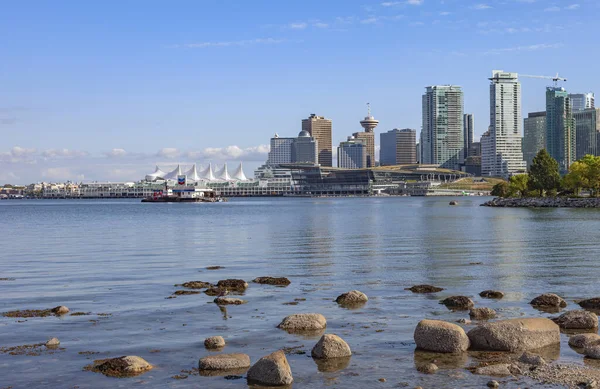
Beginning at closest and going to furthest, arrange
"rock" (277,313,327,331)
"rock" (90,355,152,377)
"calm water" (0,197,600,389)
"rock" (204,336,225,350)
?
1. "rock" (90,355,152,377)
2. "calm water" (0,197,600,389)
3. "rock" (204,336,225,350)
4. "rock" (277,313,327,331)

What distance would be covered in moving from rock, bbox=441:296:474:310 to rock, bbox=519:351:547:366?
22.5ft

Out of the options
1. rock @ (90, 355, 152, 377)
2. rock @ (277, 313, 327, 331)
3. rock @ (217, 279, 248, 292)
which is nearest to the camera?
rock @ (90, 355, 152, 377)

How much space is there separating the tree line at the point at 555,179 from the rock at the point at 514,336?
12357cm

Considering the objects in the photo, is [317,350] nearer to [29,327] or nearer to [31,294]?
[29,327]

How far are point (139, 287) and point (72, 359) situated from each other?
12675 mm

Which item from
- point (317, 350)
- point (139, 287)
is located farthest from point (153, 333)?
point (139, 287)

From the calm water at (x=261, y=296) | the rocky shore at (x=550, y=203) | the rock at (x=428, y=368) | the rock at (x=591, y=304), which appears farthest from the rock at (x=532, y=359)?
the rocky shore at (x=550, y=203)

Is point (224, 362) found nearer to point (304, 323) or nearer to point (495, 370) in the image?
point (304, 323)

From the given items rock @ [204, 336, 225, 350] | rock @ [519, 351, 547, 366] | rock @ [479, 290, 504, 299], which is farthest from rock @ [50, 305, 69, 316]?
rock @ [479, 290, 504, 299]

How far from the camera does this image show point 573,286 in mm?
29969

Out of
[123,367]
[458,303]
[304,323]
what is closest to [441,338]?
[304,323]

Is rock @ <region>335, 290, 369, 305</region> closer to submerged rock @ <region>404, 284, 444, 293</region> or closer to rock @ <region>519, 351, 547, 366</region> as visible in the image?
submerged rock @ <region>404, 284, 444, 293</region>

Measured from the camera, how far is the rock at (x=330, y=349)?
1788 cm

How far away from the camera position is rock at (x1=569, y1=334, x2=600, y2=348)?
1845cm
